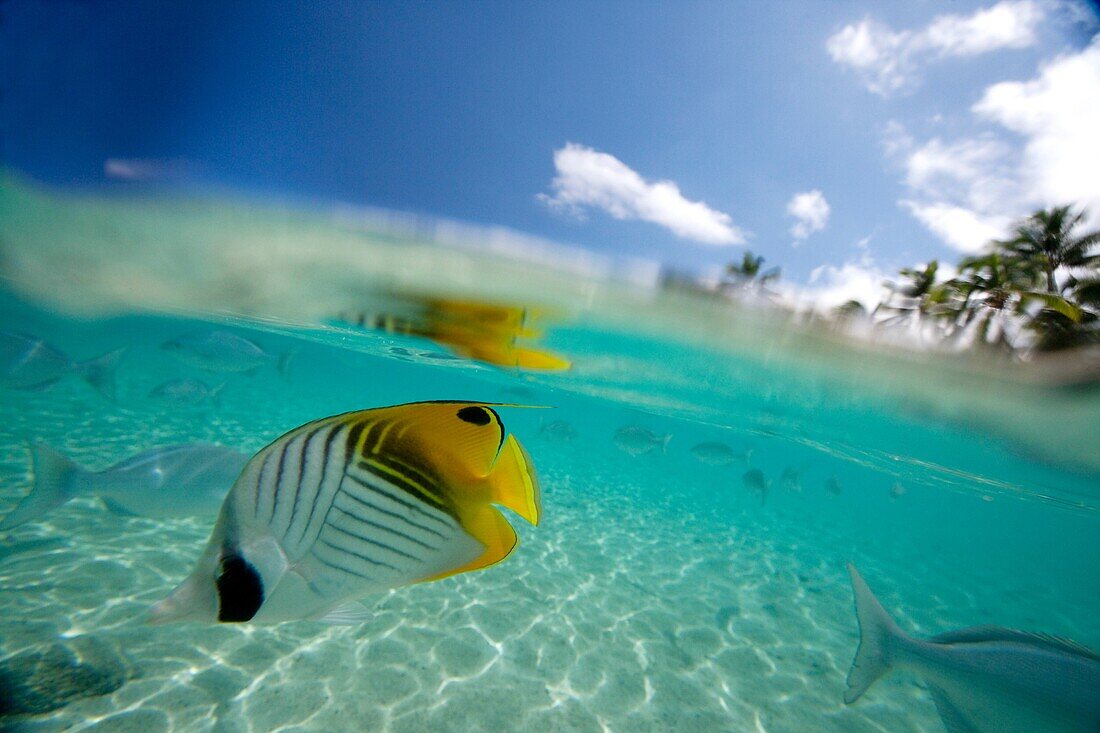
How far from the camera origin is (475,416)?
2.99 ft

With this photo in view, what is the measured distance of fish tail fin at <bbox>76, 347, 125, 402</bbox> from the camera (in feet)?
24.0

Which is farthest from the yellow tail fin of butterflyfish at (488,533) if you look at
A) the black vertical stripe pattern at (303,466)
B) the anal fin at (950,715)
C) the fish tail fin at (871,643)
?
the anal fin at (950,715)

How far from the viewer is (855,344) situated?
9.62m

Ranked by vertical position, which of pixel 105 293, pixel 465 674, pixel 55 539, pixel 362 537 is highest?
pixel 362 537

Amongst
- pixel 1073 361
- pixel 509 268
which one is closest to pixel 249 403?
pixel 509 268

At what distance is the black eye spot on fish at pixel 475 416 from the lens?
35.7 inches

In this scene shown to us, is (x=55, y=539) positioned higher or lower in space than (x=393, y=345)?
lower

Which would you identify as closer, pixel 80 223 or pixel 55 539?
pixel 55 539

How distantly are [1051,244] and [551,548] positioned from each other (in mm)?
23029

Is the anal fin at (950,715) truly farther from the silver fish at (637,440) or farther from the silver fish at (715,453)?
the silver fish at (637,440)

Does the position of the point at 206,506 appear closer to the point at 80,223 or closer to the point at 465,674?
the point at 465,674

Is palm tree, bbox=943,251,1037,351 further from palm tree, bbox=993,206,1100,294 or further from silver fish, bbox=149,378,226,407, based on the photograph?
silver fish, bbox=149,378,226,407

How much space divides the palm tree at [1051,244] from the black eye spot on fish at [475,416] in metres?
23.0

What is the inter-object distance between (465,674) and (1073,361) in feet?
37.4
